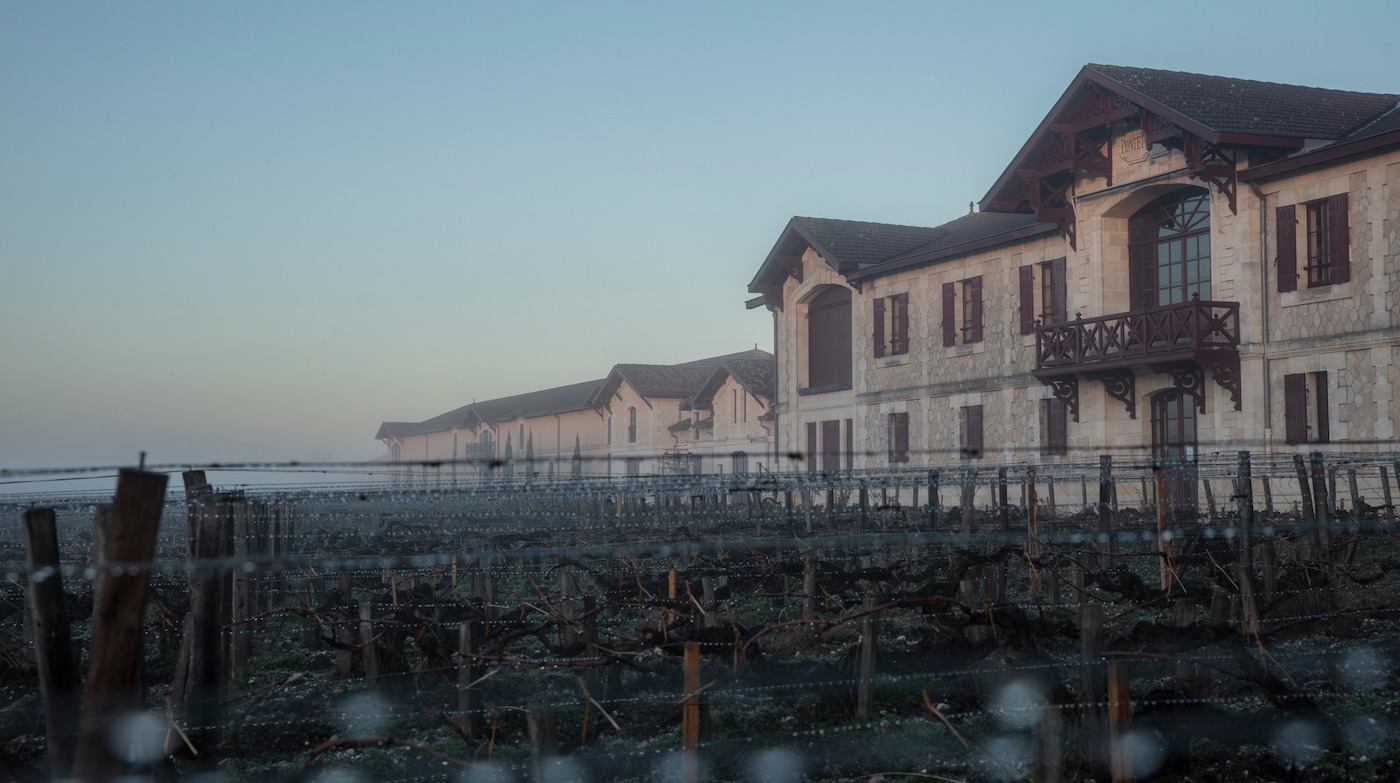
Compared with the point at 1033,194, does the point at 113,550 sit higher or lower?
lower

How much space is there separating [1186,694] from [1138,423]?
2004 centimetres

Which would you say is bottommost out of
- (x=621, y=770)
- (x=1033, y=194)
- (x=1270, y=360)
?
(x=621, y=770)

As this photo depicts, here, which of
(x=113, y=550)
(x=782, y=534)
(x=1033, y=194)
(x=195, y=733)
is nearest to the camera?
(x=113, y=550)

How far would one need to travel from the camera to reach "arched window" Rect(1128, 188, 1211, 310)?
26547mm

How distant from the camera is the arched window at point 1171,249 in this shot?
87.1 feet

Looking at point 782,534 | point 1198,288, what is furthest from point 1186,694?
point 1198,288

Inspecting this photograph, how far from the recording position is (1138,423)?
27.3m

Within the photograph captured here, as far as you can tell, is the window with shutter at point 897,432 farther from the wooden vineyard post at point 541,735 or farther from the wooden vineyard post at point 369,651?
the wooden vineyard post at point 541,735

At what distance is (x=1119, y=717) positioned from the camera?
249 inches

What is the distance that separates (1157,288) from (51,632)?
25247 mm

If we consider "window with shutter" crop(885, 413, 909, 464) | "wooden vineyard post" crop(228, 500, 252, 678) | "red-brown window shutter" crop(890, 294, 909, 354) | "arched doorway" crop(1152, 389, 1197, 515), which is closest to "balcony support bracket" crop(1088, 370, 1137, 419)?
"arched doorway" crop(1152, 389, 1197, 515)

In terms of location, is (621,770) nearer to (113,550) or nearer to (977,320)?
(113,550)

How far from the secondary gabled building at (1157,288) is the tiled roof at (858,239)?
1.35 feet

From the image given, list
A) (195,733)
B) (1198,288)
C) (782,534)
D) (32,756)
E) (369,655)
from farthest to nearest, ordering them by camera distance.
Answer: (1198,288)
(782,534)
(369,655)
(32,756)
(195,733)
